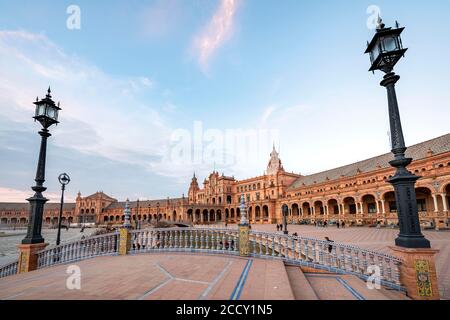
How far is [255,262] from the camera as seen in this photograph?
641 centimetres

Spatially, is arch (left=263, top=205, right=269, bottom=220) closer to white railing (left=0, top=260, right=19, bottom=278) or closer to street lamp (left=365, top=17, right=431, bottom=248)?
white railing (left=0, top=260, right=19, bottom=278)

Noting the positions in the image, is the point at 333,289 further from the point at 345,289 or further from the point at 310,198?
the point at 310,198

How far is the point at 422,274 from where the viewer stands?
4.63 metres

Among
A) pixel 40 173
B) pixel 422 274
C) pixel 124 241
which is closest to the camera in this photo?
pixel 422 274

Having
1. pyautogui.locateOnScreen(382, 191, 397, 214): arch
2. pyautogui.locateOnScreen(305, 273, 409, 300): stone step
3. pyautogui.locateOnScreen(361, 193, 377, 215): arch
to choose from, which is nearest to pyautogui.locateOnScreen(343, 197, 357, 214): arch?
pyautogui.locateOnScreen(361, 193, 377, 215): arch

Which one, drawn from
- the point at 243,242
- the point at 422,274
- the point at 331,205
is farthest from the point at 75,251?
the point at 331,205

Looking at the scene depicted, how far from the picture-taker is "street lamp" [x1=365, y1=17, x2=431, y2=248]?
15.9 feet

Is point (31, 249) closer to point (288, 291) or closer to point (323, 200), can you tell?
point (288, 291)

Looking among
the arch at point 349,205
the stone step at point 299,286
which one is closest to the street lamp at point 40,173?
the stone step at point 299,286

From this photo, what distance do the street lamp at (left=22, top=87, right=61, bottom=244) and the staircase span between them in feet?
28.4

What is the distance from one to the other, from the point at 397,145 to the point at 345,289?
11.9 ft

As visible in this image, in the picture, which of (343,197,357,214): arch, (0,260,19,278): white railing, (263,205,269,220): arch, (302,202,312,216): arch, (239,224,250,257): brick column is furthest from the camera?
(263,205,269,220): arch

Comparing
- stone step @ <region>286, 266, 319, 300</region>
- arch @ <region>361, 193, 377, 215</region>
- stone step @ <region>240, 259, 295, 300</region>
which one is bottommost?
stone step @ <region>286, 266, 319, 300</region>
